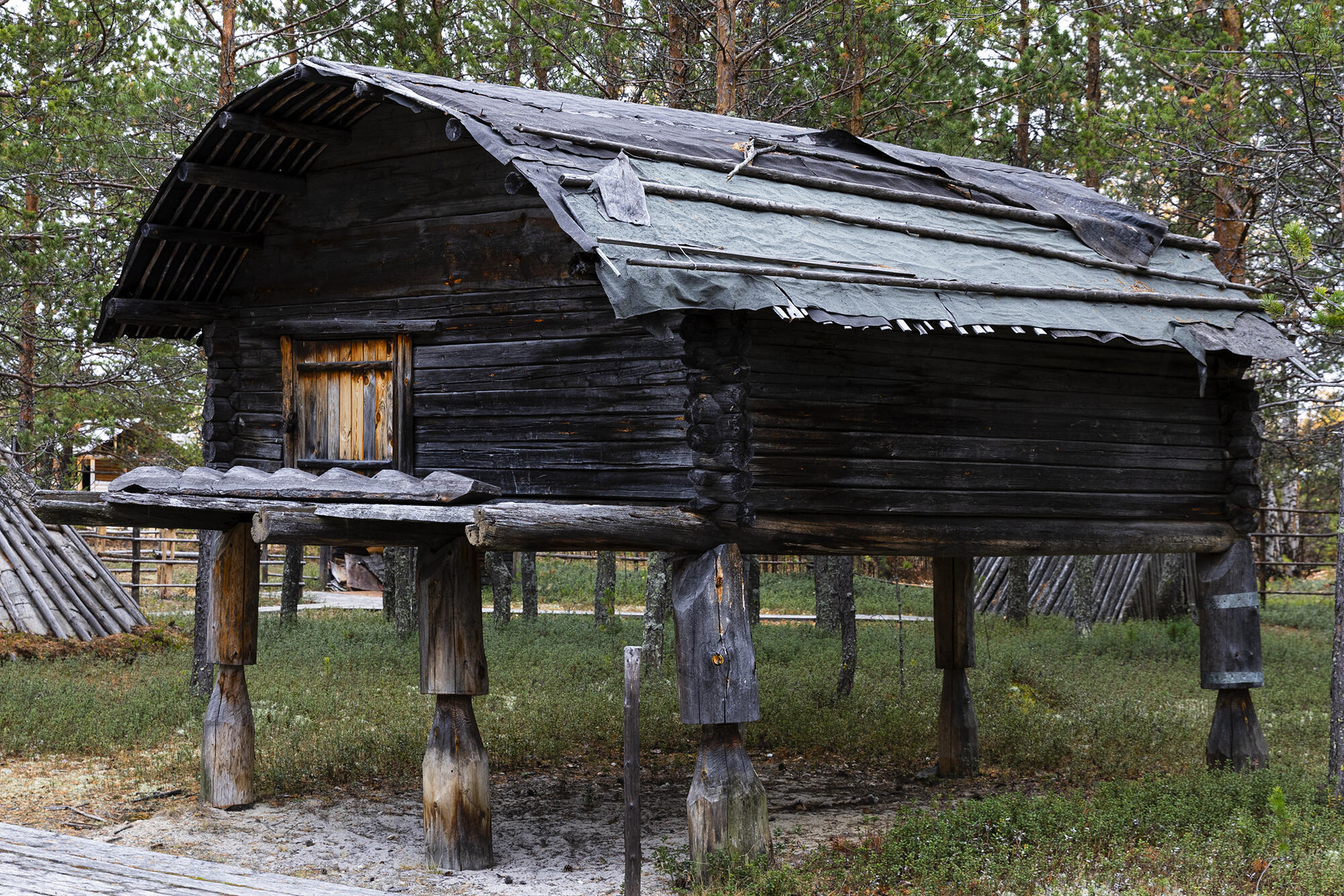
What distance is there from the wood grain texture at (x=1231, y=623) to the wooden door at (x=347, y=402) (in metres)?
7.12

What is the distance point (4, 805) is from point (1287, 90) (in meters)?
16.7

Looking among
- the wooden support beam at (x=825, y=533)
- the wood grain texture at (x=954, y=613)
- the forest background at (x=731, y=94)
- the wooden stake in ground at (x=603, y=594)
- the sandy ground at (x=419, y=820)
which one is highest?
the forest background at (x=731, y=94)

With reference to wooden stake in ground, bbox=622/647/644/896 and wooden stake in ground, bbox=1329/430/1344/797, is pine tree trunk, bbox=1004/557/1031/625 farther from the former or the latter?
wooden stake in ground, bbox=622/647/644/896

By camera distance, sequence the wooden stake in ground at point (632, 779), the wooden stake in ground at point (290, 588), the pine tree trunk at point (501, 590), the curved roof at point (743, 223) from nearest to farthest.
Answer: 1. the wooden stake in ground at point (632, 779)
2. the curved roof at point (743, 223)
3. the wooden stake in ground at point (290, 588)
4. the pine tree trunk at point (501, 590)

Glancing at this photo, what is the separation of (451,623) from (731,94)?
31.4ft

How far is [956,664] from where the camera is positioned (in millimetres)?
12359

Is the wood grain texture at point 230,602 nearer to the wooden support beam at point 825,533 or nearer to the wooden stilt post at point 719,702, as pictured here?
the wooden support beam at point 825,533

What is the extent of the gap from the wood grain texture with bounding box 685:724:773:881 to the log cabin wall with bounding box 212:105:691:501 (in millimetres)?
1639

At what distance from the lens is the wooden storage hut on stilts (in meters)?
8.05

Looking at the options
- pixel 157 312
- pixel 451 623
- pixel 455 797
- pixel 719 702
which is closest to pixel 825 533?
pixel 719 702

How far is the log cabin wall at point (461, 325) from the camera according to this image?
859 centimetres

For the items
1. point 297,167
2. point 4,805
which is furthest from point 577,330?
point 4,805

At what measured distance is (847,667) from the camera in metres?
15.4

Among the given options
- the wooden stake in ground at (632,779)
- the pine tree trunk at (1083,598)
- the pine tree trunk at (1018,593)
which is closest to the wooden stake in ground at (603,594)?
the pine tree trunk at (1018,593)
